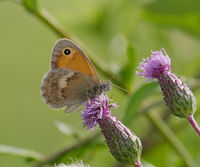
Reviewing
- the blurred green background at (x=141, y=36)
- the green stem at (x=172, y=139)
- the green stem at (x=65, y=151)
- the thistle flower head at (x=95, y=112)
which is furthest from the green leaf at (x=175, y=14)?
the thistle flower head at (x=95, y=112)

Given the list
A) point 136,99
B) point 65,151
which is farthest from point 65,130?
point 136,99

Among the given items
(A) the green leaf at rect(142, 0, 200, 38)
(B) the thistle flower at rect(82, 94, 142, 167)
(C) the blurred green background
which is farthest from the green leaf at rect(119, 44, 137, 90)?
(B) the thistle flower at rect(82, 94, 142, 167)

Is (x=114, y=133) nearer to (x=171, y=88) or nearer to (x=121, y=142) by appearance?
(x=121, y=142)

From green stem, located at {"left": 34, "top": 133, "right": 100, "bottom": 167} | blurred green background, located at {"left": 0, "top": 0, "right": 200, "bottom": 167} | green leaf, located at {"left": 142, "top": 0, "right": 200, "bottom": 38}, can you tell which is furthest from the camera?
green leaf, located at {"left": 142, "top": 0, "right": 200, "bottom": 38}

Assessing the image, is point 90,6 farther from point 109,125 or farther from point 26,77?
point 26,77

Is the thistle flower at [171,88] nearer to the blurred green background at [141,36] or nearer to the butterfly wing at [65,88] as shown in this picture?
the blurred green background at [141,36]

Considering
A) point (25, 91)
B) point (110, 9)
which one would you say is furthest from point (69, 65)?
point (25, 91)

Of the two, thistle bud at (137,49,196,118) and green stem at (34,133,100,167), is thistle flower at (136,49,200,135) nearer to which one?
thistle bud at (137,49,196,118)
